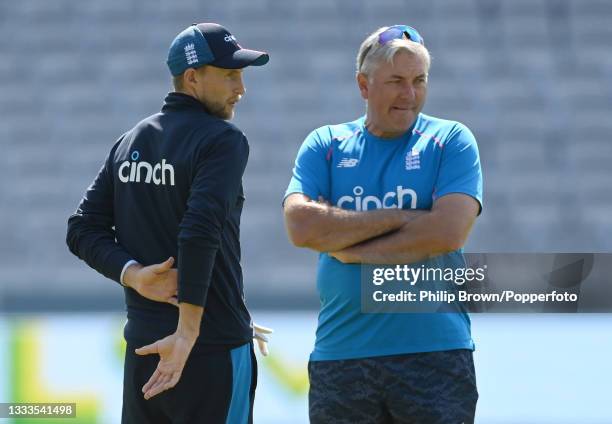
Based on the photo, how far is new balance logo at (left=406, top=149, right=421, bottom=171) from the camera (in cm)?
257

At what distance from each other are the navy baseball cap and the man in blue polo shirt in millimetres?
303

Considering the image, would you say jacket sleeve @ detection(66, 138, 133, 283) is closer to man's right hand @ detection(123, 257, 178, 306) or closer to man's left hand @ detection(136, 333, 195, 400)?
man's right hand @ detection(123, 257, 178, 306)

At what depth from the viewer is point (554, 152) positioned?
6.60 m

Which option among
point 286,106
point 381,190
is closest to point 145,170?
point 381,190

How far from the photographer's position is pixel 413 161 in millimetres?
2576

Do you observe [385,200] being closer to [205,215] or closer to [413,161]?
→ [413,161]

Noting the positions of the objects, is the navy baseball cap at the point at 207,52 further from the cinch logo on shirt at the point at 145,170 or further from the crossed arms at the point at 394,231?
the crossed arms at the point at 394,231

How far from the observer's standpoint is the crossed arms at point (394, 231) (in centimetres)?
251

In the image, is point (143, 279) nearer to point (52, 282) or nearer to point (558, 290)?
point (558, 290)

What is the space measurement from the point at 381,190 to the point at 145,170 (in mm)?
590

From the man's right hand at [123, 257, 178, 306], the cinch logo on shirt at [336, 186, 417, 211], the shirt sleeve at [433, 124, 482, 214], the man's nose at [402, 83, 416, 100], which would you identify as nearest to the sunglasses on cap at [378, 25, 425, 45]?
the man's nose at [402, 83, 416, 100]

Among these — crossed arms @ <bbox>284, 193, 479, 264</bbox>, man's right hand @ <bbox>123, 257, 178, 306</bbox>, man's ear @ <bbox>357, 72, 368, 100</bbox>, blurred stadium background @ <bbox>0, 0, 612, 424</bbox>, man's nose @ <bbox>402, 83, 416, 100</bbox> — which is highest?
→ blurred stadium background @ <bbox>0, 0, 612, 424</bbox>

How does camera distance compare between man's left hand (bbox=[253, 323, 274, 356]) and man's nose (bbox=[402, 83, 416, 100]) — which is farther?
man's left hand (bbox=[253, 323, 274, 356])

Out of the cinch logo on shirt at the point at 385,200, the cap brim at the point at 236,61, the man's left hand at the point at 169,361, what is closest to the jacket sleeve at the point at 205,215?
the man's left hand at the point at 169,361
